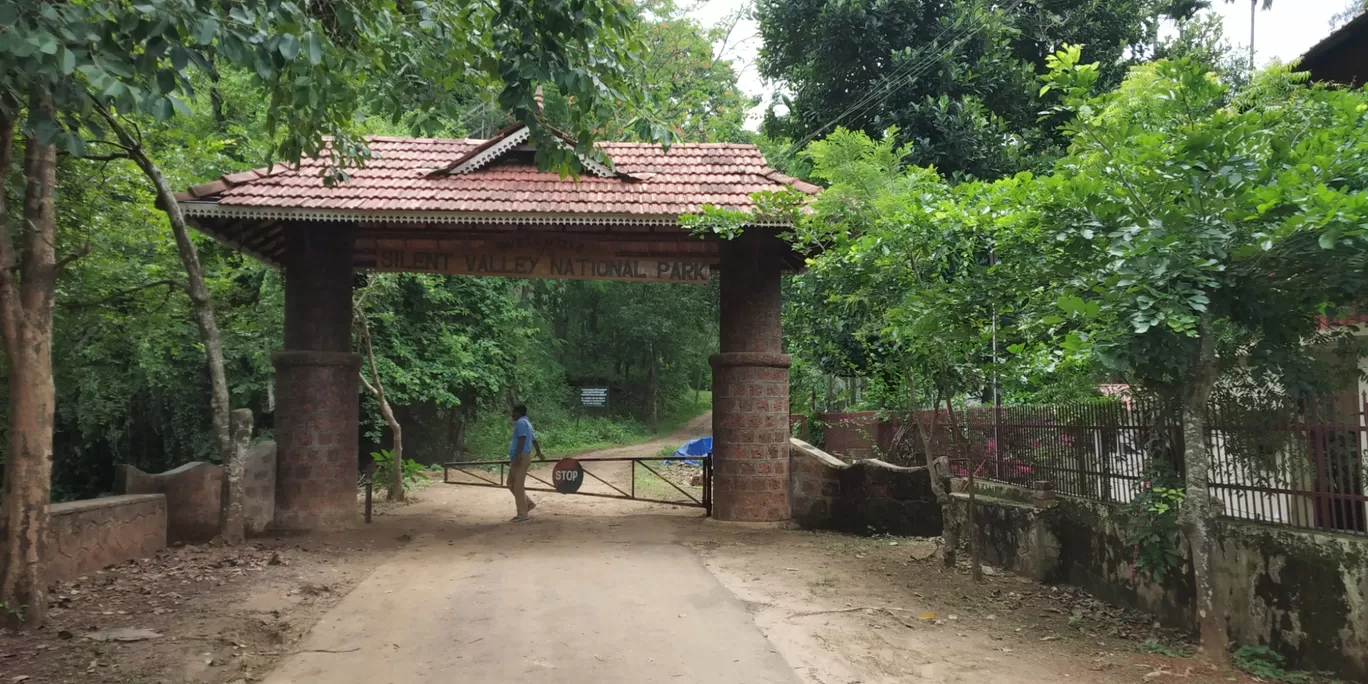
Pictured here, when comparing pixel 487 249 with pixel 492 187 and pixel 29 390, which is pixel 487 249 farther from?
pixel 29 390

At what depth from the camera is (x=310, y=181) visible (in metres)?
11.3

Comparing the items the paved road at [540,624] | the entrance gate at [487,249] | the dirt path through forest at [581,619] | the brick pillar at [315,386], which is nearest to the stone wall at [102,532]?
the dirt path through forest at [581,619]

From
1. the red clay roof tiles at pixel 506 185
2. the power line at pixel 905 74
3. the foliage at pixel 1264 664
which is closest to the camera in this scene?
the foliage at pixel 1264 664

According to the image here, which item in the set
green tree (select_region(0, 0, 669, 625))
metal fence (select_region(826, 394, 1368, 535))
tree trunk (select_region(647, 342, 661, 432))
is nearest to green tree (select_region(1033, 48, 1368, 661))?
metal fence (select_region(826, 394, 1368, 535))

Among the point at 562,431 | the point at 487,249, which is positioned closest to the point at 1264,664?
the point at 487,249

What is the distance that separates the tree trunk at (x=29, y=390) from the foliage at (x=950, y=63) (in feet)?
42.8

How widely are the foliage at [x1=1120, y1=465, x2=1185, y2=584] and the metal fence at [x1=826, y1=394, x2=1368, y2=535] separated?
0.14 meters

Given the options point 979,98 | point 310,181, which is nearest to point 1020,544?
point 310,181

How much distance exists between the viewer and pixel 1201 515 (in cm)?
546

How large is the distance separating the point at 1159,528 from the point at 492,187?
28.0ft

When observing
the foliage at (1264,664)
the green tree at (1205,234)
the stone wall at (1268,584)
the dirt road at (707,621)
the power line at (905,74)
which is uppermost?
the power line at (905,74)

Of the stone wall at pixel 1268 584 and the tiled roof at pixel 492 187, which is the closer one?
the stone wall at pixel 1268 584

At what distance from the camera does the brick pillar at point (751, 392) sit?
38.7ft

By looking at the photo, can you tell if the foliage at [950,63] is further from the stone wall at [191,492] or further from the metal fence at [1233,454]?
the stone wall at [191,492]
